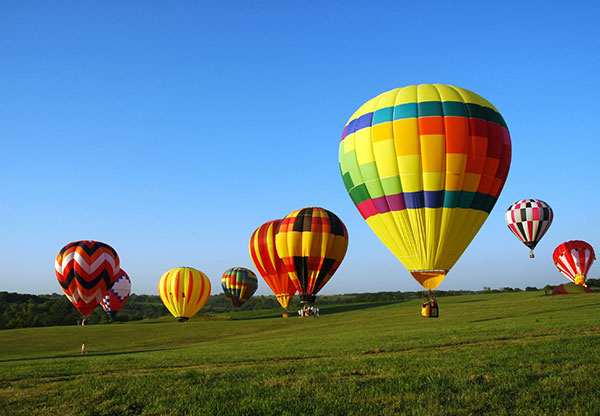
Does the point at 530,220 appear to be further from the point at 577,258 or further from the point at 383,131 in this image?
the point at 383,131

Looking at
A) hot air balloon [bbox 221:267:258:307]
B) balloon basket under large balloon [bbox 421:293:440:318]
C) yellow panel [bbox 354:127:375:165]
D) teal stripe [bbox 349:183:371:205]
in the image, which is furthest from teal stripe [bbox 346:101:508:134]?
hot air balloon [bbox 221:267:258:307]

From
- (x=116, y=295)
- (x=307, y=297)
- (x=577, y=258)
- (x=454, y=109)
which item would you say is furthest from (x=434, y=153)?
(x=116, y=295)

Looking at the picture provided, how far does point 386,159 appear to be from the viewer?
64.6ft

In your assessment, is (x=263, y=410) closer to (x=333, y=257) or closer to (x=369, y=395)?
(x=369, y=395)

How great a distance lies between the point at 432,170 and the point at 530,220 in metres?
35.2

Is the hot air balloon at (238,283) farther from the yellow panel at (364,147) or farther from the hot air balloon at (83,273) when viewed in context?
the yellow panel at (364,147)

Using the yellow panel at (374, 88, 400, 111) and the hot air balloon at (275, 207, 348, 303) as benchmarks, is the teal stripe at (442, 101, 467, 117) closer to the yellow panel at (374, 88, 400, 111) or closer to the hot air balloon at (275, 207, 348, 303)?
the yellow panel at (374, 88, 400, 111)

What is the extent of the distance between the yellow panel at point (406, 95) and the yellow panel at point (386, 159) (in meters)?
2.03

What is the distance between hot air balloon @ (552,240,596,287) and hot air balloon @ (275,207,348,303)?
2897cm

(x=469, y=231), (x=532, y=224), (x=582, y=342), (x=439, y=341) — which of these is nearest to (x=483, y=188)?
(x=469, y=231)

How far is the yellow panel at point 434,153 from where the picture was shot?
62.5ft

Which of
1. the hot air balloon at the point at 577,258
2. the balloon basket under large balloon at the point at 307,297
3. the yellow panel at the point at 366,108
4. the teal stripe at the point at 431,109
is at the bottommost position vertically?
the balloon basket under large balloon at the point at 307,297

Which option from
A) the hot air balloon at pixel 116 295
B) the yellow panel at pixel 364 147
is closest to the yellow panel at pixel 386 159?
the yellow panel at pixel 364 147

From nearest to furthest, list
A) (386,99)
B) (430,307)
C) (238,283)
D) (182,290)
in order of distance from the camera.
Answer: (386,99) → (430,307) → (182,290) → (238,283)
